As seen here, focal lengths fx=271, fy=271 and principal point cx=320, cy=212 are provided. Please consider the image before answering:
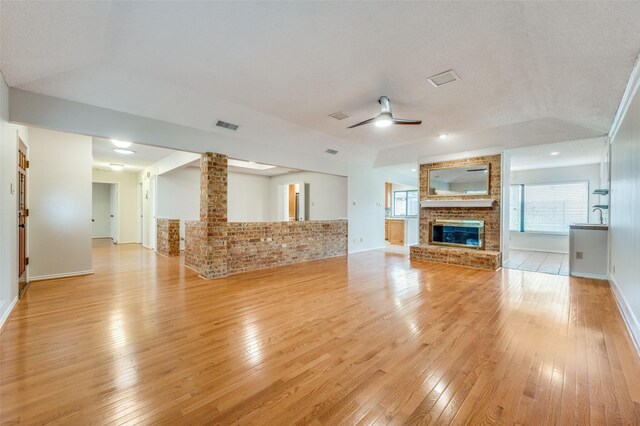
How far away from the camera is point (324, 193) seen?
8.47 meters

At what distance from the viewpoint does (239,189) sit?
377 inches

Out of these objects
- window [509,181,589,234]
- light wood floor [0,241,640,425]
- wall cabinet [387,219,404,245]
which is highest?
window [509,181,589,234]

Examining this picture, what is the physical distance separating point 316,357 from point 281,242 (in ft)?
12.5

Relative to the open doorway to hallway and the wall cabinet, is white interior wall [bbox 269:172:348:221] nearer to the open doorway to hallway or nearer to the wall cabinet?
the open doorway to hallway

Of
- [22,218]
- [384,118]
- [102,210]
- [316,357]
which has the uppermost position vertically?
[384,118]

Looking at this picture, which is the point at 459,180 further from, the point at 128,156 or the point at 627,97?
the point at 128,156

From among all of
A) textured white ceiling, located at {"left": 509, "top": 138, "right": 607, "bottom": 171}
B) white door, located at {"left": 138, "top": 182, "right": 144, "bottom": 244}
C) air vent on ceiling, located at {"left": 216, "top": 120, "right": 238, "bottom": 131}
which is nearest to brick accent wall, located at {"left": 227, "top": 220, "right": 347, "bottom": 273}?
air vent on ceiling, located at {"left": 216, "top": 120, "right": 238, "bottom": 131}

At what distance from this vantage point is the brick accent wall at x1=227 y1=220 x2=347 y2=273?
202 inches

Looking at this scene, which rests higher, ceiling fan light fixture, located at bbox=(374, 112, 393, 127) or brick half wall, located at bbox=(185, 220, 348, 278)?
ceiling fan light fixture, located at bbox=(374, 112, 393, 127)

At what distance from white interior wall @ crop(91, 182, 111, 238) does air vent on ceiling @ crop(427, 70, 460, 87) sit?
1248cm

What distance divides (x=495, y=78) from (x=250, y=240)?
4.56 m

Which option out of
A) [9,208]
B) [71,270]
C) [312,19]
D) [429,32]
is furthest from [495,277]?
[71,270]

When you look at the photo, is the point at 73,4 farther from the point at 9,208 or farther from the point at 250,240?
the point at 250,240

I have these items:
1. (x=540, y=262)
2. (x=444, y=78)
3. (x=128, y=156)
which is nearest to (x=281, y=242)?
(x=444, y=78)
